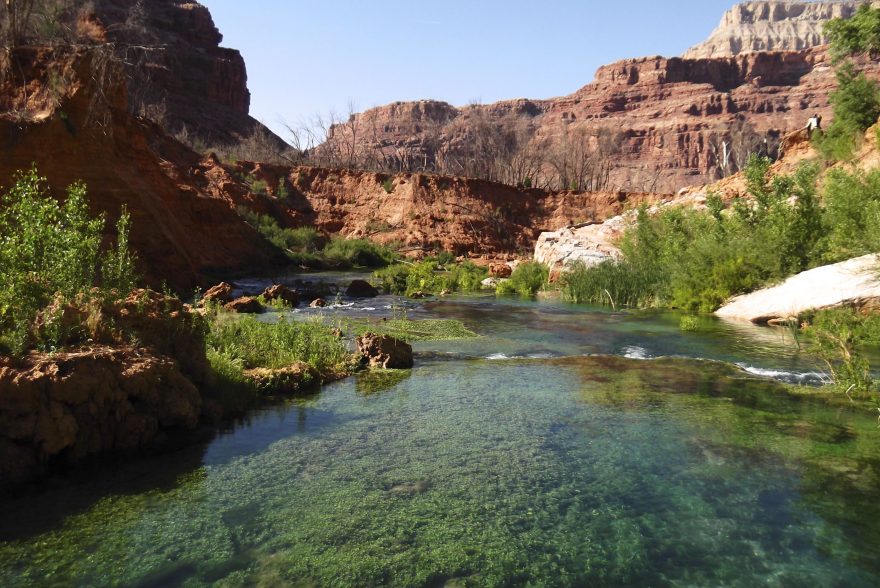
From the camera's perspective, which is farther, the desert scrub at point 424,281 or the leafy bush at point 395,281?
the desert scrub at point 424,281

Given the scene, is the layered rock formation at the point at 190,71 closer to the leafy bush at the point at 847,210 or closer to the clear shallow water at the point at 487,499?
the leafy bush at the point at 847,210

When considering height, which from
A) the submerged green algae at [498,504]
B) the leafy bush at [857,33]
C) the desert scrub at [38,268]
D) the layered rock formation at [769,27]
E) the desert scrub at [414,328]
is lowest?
the submerged green algae at [498,504]

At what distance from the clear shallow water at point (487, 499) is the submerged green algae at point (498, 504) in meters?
0.02

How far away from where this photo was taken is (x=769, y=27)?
189750 mm

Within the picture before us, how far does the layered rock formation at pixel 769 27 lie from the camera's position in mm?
179750

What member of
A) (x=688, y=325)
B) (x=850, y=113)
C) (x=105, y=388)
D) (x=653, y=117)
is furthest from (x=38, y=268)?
(x=653, y=117)

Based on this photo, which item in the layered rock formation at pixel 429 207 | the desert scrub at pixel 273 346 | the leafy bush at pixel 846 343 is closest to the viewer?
the leafy bush at pixel 846 343

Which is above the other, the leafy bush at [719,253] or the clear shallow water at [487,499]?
Result: the leafy bush at [719,253]

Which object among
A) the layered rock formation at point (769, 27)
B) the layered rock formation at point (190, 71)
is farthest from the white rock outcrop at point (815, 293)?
the layered rock formation at point (769, 27)

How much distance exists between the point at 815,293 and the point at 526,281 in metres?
13.2

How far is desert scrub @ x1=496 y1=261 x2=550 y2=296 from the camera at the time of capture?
85.1 ft

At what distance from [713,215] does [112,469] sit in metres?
20.3

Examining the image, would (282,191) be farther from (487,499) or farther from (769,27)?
(769,27)

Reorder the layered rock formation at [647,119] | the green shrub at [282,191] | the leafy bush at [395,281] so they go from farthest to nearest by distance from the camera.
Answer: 1. the layered rock formation at [647,119]
2. the green shrub at [282,191]
3. the leafy bush at [395,281]
